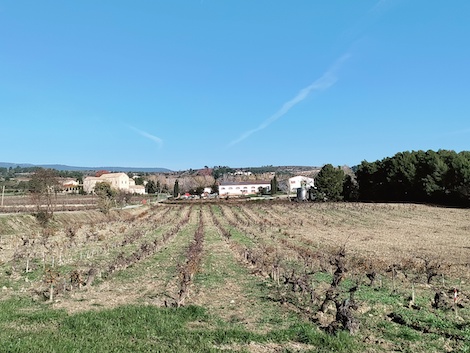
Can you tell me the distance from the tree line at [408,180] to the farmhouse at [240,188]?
62.3 meters

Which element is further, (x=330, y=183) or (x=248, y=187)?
(x=248, y=187)

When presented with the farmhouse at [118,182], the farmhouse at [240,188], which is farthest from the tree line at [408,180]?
the farmhouse at [118,182]

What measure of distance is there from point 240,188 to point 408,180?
9285 centimetres

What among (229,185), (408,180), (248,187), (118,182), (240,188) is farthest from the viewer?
(248,187)

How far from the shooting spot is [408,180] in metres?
79.8

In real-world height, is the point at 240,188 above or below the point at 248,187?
below

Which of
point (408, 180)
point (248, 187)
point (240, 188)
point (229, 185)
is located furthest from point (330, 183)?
point (248, 187)

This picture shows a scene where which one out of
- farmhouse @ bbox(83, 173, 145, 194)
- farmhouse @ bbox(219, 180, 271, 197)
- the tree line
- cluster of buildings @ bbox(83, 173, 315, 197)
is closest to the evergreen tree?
the tree line

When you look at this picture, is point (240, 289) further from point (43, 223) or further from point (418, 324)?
point (43, 223)

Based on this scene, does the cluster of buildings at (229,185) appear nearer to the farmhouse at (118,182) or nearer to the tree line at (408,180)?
the farmhouse at (118,182)

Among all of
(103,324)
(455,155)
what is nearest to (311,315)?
(103,324)

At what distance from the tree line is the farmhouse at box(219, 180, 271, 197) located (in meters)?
62.3

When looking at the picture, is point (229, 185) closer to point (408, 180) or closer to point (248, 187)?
point (248, 187)

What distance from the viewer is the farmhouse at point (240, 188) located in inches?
6353
